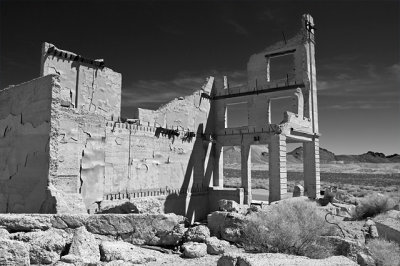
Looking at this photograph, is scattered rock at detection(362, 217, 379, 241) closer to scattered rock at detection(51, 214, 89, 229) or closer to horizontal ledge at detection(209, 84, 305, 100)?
scattered rock at detection(51, 214, 89, 229)

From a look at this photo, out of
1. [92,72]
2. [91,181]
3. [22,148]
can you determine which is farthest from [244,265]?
[92,72]

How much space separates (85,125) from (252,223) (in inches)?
209

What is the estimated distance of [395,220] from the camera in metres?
9.69

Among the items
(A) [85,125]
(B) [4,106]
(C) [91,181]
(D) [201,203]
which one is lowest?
(D) [201,203]

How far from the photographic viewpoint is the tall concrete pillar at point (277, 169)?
1496cm

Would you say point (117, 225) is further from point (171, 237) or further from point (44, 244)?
point (44, 244)

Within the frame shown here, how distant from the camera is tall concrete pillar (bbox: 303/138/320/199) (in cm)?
1723

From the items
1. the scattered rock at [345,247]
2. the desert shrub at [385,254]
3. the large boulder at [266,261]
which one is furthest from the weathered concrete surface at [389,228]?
the large boulder at [266,261]

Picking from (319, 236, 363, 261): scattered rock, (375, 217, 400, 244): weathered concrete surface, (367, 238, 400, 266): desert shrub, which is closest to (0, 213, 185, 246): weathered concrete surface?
(319, 236, 363, 261): scattered rock

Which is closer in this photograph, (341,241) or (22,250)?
(22,250)

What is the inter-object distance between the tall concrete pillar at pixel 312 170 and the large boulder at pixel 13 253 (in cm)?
1498

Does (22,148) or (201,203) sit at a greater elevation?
(22,148)

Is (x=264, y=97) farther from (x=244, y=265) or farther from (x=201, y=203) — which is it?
(x=244, y=265)

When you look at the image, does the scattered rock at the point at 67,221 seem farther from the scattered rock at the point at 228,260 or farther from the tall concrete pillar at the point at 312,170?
the tall concrete pillar at the point at 312,170
